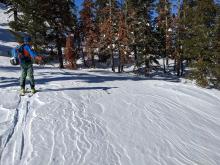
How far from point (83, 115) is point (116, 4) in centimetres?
3050

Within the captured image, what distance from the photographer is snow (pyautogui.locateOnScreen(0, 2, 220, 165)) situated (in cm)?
732

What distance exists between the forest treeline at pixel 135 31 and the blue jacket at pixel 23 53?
1385cm

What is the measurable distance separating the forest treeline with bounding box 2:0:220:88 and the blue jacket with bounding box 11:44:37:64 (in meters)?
Result: 13.8

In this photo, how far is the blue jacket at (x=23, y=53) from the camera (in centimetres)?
1123

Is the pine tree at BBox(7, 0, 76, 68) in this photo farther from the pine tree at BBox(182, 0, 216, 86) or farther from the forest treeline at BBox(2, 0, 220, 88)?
the pine tree at BBox(182, 0, 216, 86)

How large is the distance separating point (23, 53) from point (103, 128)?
13.7 feet

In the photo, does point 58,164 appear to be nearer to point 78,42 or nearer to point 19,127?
point 19,127

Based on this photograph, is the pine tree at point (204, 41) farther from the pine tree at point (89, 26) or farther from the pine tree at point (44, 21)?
the pine tree at point (89, 26)

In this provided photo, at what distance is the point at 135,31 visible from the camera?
1478 inches

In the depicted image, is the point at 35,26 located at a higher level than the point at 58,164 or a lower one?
higher

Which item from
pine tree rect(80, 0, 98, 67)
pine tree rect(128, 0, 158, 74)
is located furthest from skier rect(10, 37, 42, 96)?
pine tree rect(80, 0, 98, 67)

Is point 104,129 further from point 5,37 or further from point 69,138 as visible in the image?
point 5,37

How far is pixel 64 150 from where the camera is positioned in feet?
24.2

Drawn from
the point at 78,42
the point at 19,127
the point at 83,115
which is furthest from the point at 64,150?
the point at 78,42
